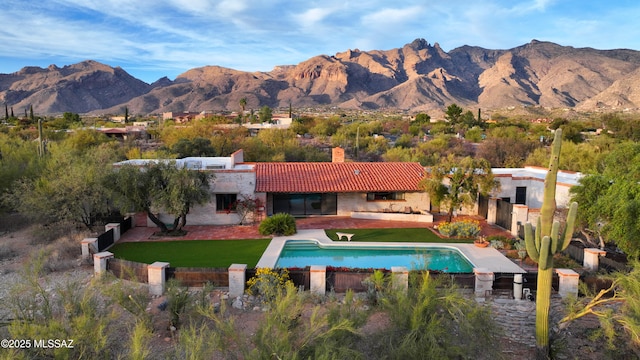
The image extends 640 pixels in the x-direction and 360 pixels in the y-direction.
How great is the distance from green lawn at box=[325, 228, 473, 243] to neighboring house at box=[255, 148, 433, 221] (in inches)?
99.2

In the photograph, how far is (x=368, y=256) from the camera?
1733 cm

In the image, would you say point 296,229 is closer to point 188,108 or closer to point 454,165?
point 454,165

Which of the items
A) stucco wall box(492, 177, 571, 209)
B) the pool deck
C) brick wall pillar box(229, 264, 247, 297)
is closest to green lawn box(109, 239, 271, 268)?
the pool deck

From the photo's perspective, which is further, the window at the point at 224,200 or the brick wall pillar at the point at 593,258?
the window at the point at 224,200

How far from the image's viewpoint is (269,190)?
73.3ft

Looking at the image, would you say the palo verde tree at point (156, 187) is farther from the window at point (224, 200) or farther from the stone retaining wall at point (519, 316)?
the stone retaining wall at point (519, 316)

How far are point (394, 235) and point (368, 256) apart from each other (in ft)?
10.1

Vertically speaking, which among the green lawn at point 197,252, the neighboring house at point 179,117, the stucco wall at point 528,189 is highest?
the neighboring house at point 179,117

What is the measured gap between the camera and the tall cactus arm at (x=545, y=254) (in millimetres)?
10359

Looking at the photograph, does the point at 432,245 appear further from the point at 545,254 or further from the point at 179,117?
the point at 179,117

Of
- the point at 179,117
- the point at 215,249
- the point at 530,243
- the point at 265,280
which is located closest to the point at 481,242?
the point at 530,243

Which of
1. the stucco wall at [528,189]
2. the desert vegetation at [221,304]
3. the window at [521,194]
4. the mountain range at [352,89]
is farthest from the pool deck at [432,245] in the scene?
the mountain range at [352,89]

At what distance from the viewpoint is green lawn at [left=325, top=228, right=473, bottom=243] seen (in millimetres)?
19281

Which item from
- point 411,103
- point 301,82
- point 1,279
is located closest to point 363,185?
point 1,279
